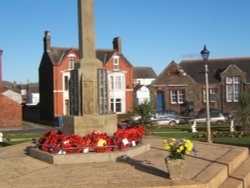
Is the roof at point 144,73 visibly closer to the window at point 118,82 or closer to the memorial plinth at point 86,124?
the window at point 118,82

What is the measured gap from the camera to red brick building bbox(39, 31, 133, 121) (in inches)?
1783

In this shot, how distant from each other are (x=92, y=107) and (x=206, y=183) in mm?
5933

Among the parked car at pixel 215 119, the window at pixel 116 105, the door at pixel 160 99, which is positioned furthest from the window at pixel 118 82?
the parked car at pixel 215 119

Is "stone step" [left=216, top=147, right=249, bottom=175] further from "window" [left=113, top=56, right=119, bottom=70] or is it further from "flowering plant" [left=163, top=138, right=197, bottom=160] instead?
"window" [left=113, top=56, right=119, bottom=70]

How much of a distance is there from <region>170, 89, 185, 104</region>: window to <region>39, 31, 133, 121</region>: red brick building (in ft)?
20.2

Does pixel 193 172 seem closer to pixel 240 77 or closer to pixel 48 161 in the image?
pixel 48 161

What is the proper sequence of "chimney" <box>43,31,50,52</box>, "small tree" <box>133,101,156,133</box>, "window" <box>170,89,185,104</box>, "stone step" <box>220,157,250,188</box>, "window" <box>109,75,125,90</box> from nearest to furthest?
"stone step" <box>220,157,250,188</box>
"small tree" <box>133,101,156,133</box>
"window" <box>170,89,185,104</box>
"chimney" <box>43,31,50,52</box>
"window" <box>109,75,125,90</box>

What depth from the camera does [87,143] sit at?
36.6 ft

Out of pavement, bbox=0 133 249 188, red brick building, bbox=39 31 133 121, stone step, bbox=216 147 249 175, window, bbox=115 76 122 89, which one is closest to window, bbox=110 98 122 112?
red brick building, bbox=39 31 133 121

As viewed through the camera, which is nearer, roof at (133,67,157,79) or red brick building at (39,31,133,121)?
red brick building at (39,31,133,121)

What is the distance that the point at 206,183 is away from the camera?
26.2 feet

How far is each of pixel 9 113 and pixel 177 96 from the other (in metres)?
21.2

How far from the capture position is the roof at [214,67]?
1833 inches

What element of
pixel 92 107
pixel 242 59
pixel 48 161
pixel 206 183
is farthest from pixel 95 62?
pixel 242 59
